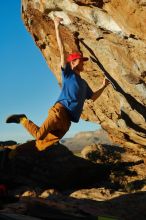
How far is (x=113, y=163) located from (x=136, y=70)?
17217mm

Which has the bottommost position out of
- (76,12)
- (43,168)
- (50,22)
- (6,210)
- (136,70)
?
(6,210)

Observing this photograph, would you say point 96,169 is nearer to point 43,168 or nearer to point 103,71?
point 43,168

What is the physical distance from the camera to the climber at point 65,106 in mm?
8828

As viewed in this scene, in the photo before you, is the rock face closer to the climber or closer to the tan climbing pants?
the climber

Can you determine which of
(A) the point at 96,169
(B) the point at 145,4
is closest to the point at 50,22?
(B) the point at 145,4

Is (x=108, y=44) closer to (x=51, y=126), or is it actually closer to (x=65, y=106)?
(x=65, y=106)

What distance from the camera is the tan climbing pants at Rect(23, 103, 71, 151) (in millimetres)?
9047

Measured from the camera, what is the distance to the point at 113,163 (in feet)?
97.3

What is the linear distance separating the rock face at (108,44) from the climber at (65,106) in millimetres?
2718

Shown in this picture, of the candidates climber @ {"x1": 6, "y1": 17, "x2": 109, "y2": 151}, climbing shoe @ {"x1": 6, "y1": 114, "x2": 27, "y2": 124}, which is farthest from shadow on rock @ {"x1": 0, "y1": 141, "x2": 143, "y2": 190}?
climber @ {"x1": 6, "y1": 17, "x2": 109, "y2": 151}

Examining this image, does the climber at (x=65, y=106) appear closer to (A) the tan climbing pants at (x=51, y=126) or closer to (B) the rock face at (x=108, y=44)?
(A) the tan climbing pants at (x=51, y=126)

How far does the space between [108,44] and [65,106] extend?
16.8 ft

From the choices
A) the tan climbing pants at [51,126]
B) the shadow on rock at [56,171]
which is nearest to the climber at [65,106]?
the tan climbing pants at [51,126]

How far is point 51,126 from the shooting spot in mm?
9180
